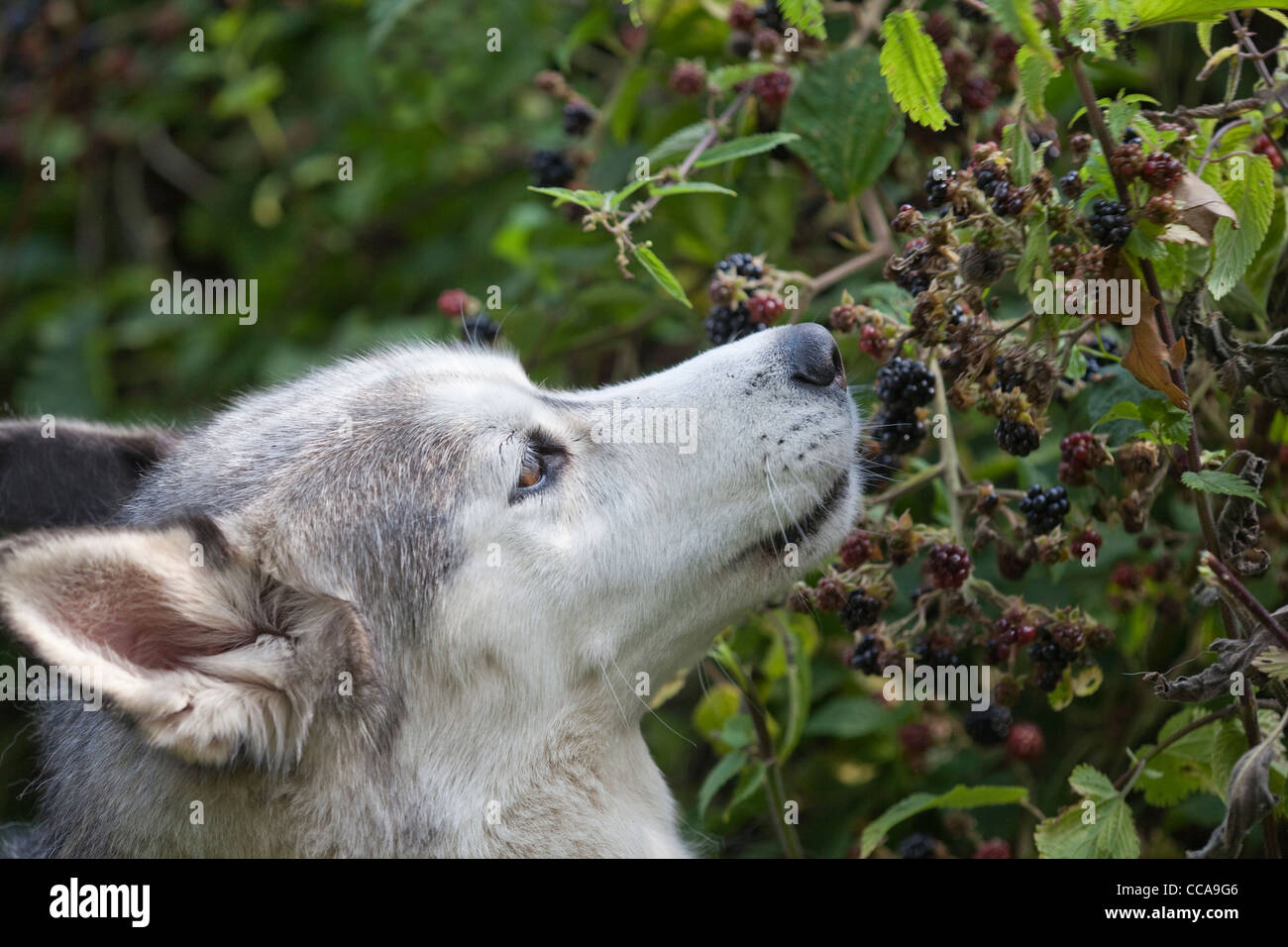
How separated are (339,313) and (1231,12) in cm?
453

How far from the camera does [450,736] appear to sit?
2705 mm

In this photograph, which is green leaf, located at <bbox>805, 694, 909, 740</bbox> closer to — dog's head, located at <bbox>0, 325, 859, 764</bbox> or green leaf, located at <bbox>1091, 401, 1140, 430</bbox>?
dog's head, located at <bbox>0, 325, 859, 764</bbox>

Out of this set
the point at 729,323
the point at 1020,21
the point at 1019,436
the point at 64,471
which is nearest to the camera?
the point at 1020,21

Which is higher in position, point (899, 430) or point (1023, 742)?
point (899, 430)

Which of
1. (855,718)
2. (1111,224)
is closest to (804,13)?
(1111,224)

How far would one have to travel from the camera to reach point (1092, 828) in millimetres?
2520

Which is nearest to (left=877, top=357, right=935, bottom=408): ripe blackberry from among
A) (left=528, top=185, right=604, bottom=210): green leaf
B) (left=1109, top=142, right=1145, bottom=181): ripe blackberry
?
(left=1109, top=142, right=1145, bottom=181): ripe blackberry

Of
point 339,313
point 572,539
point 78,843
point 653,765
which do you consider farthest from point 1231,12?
point 339,313

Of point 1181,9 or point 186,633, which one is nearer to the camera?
point 1181,9

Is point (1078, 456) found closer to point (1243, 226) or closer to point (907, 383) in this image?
point (907, 383)

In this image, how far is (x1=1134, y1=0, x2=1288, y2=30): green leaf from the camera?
2221 mm

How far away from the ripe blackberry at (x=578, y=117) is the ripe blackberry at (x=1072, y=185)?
1.59 meters

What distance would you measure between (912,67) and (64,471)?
7.81ft

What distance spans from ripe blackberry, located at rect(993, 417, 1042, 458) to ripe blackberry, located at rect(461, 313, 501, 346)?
1523 mm
